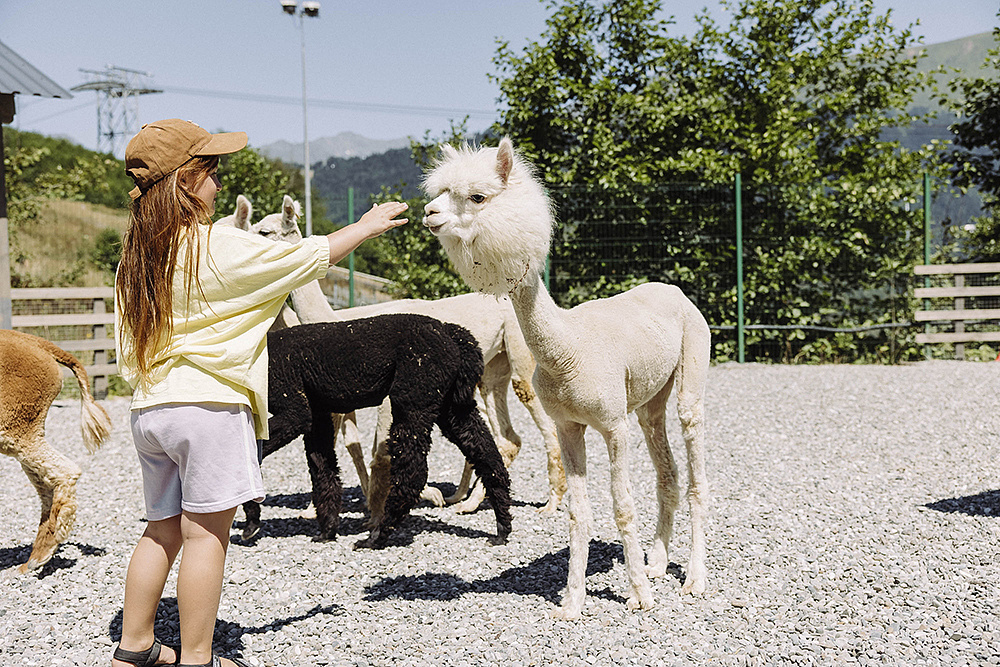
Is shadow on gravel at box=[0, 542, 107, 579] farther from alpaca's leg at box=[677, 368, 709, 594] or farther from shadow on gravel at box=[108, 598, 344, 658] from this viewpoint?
alpaca's leg at box=[677, 368, 709, 594]

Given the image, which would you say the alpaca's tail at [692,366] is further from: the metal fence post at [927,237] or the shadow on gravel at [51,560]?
the metal fence post at [927,237]

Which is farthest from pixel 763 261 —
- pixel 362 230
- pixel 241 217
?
pixel 362 230

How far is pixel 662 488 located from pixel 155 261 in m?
2.79

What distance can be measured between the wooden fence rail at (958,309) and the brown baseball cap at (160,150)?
468 inches

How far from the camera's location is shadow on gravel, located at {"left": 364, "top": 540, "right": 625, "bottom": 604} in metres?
3.89

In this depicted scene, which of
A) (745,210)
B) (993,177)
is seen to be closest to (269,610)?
(745,210)

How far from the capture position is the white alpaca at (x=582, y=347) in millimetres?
3082

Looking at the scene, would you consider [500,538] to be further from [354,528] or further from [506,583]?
[354,528]

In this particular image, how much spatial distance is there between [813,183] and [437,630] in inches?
423

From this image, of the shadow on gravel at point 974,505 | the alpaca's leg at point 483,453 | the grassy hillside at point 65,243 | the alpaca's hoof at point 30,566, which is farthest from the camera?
the grassy hillside at point 65,243

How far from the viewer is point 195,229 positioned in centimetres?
259

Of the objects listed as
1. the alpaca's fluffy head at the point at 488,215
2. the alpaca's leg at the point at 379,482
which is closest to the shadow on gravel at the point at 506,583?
the alpaca's leg at the point at 379,482

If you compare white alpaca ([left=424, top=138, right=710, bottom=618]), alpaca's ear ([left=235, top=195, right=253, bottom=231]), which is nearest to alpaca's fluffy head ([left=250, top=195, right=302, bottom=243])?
alpaca's ear ([left=235, top=195, right=253, bottom=231])

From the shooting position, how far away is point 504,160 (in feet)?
10.2
